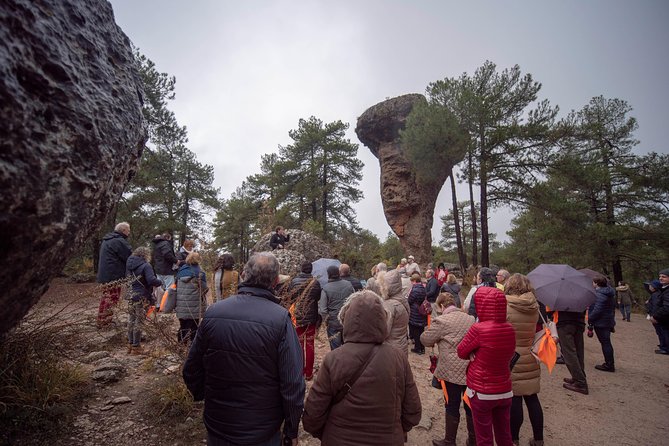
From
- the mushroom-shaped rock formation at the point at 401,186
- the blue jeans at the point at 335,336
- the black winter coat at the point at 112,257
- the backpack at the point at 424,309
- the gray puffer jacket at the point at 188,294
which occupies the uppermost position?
the mushroom-shaped rock formation at the point at 401,186

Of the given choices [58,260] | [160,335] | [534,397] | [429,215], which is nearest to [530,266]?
[429,215]

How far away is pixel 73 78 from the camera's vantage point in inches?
61.6

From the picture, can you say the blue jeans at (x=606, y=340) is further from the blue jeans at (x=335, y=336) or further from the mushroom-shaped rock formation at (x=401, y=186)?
the mushroom-shaped rock formation at (x=401, y=186)

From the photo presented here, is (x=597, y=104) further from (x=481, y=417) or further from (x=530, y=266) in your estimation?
(x=481, y=417)

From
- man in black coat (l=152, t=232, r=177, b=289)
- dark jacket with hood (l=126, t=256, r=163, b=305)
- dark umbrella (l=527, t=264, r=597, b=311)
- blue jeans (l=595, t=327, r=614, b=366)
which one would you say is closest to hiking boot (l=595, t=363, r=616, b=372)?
blue jeans (l=595, t=327, r=614, b=366)

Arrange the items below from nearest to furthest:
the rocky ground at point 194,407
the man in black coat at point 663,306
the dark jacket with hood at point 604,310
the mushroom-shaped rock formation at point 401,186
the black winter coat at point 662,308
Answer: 1. the rocky ground at point 194,407
2. the dark jacket with hood at point 604,310
3. the man in black coat at point 663,306
4. the black winter coat at point 662,308
5. the mushroom-shaped rock formation at point 401,186

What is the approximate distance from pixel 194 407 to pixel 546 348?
4.25 meters

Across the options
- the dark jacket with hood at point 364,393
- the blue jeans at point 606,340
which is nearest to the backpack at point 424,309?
the blue jeans at point 606,340

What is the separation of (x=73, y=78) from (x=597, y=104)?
23024mm

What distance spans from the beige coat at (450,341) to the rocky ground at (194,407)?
103 cm

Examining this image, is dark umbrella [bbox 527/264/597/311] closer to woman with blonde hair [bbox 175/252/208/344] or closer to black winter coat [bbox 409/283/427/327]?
black winter coat [bbox 409/283/427/327]

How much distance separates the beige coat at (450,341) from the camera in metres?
3.33

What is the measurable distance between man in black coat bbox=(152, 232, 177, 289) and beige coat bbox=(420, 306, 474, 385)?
5276 mm

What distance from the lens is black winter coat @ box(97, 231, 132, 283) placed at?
4.96 meters
